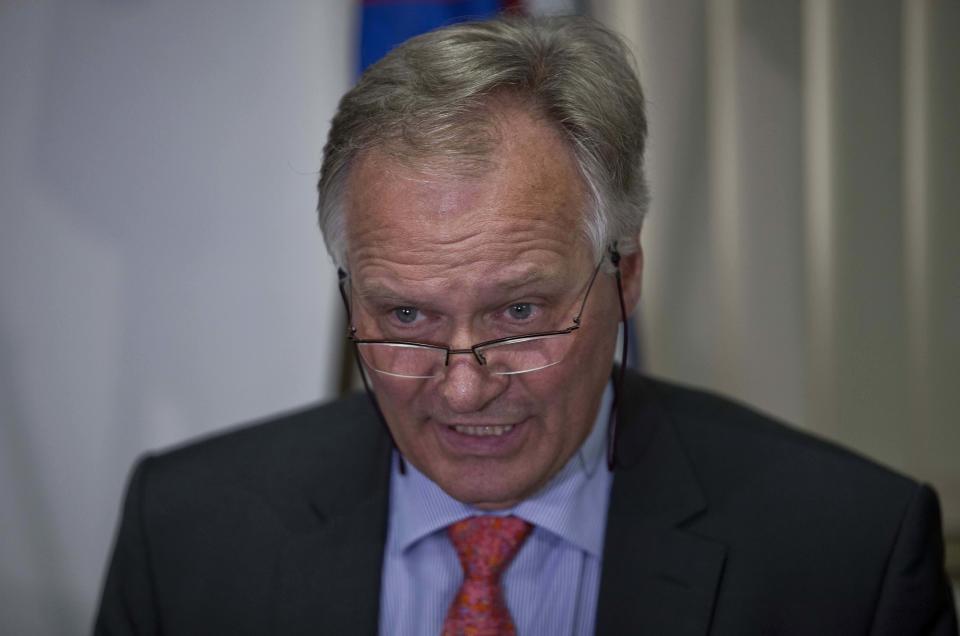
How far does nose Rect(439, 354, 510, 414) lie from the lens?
1.40 m

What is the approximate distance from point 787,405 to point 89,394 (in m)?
2.18

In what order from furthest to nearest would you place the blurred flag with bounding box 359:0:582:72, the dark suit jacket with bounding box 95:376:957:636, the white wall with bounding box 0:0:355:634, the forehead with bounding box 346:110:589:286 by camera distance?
the white wall with bounding box 0:0:355:634
the blurred flag with bounding box 359:0:582:72
the dark suit jacket with bounding box 95:376:957:636
the forehead with bounding box 346:110:589:286

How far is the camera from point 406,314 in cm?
147

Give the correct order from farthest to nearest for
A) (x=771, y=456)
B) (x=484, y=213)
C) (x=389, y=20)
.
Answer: (x=389, y=20) < (x=771, y=456) < (x=484, y=213)

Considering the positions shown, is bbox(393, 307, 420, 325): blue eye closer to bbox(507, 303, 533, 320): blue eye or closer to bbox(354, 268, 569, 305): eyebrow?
bbox(354, 268, 569, 305): eyebrow

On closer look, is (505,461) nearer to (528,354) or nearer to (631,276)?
(528,354)

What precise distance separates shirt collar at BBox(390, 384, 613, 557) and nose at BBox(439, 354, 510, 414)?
10.4 inches

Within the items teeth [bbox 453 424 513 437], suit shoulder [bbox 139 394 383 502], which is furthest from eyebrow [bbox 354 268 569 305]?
suit shoulder [bbox 139 394 383 502]

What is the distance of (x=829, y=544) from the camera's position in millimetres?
1630

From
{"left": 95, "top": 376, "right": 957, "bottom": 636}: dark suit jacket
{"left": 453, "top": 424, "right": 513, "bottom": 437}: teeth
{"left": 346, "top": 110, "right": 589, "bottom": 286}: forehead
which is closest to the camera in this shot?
{"left": 346, "top": 110, "right": 589, "bottom": 286}: forehead

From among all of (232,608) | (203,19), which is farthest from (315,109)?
(232,608)

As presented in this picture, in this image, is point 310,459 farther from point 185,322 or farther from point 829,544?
point 185,322

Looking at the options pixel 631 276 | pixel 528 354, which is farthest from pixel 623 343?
pixel 528 354

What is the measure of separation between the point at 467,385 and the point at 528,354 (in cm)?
11
